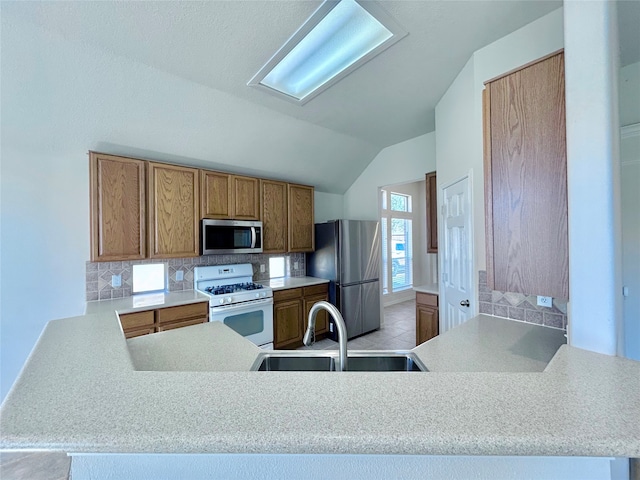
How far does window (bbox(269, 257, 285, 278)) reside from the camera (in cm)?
409

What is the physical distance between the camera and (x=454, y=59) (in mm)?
2178

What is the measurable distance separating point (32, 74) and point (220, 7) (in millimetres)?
1555

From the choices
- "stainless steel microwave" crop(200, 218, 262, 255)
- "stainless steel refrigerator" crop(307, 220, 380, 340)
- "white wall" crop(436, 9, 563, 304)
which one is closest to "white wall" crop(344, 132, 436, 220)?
"stainless steel refrigerator" crop(307, 220, 380, 340)

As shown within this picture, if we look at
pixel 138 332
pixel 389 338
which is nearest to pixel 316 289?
pixel 389 338

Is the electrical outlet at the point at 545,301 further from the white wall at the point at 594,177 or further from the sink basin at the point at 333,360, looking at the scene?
the sink basin at the point at 333,360

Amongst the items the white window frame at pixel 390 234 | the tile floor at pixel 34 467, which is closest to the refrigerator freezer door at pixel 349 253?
the white window frame at pixel 390 234

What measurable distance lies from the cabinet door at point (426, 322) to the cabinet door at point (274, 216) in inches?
78.2

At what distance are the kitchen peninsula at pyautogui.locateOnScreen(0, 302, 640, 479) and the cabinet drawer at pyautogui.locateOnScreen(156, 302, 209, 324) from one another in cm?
185


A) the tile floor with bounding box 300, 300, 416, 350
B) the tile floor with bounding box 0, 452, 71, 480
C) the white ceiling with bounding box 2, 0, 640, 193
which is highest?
the white ceiling with bounding box 2, 0, 640, 193

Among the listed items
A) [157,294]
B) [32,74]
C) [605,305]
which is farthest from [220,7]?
[157,294]

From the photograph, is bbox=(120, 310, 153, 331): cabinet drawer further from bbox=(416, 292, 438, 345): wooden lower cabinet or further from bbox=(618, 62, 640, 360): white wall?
bbox=(618, 62, 640, 360): white wall

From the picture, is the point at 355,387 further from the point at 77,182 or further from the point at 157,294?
the point at 77,182

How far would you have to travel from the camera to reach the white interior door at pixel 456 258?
2156mm

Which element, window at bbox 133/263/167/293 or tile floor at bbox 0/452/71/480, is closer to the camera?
tile floor at bbox 0/452/71/480
